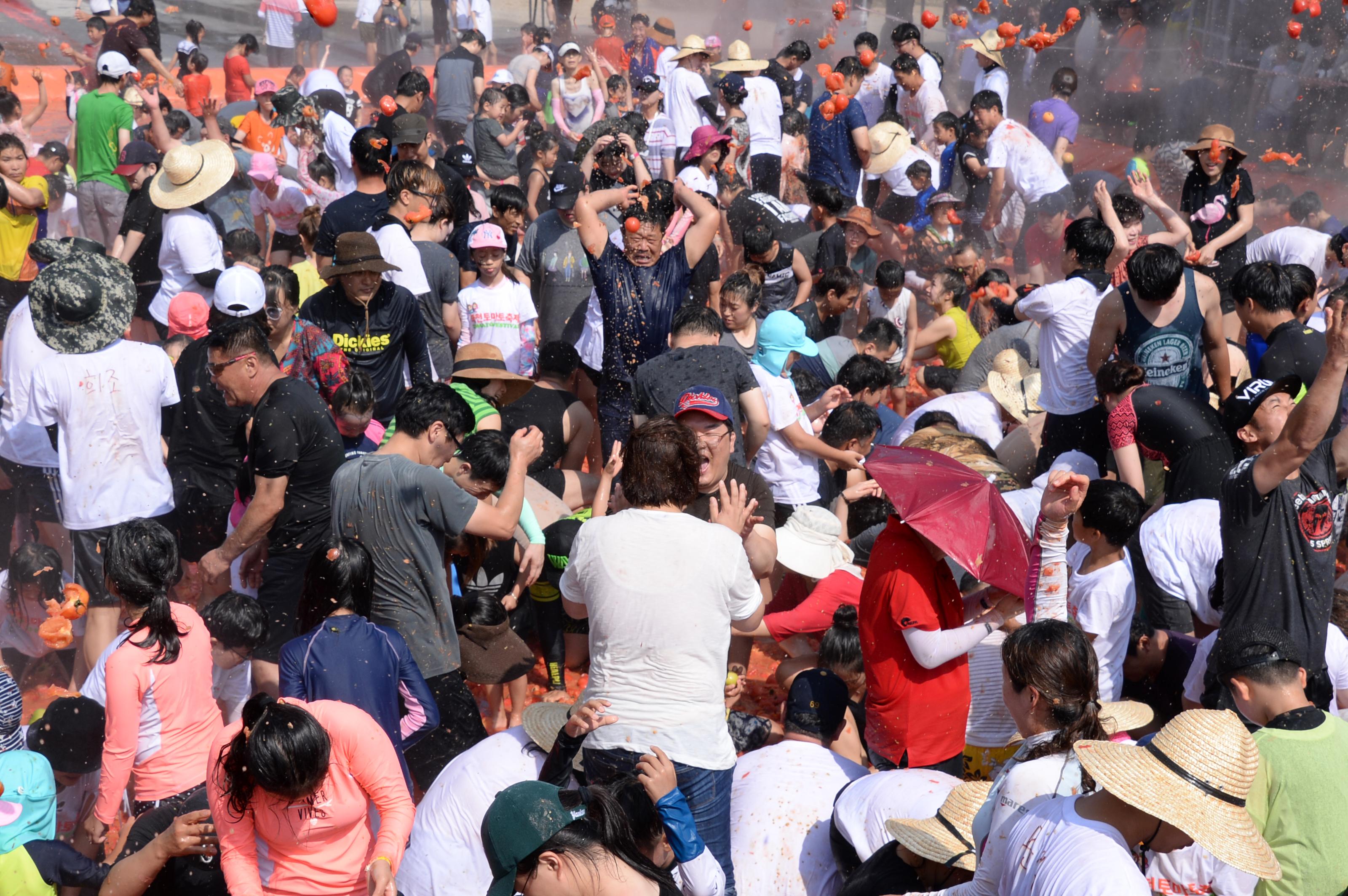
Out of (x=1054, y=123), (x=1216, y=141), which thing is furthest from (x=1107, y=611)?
(x=1054, y=123)

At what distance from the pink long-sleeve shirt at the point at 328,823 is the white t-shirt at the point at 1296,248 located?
622 cm

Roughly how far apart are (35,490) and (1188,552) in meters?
5.07

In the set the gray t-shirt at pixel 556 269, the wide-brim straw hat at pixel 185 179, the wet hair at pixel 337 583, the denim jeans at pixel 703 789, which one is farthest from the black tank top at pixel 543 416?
the wide-brim straw hat at pixel 185 179

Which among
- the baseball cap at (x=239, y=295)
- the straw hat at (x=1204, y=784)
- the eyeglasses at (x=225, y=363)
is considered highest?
the baseball cap at (x=239, y=295)

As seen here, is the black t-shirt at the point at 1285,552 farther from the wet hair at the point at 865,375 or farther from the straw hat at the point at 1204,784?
the wet hair at the point at 865,375

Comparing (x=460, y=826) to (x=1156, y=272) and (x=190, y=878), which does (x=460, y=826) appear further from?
(x=1156, y=272)

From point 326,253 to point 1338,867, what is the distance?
506cm

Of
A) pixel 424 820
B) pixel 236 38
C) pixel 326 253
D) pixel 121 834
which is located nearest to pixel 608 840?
pixel 424 820

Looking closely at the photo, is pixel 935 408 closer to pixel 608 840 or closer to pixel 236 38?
pixel 608 840

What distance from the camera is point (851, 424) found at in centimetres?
547

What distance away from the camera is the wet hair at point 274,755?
2.54m

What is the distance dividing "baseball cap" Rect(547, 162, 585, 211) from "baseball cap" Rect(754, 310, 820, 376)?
1512 mm

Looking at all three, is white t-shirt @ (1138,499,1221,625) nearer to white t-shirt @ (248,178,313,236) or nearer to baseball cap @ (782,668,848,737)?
baseball cap @ (782,668,848,737)

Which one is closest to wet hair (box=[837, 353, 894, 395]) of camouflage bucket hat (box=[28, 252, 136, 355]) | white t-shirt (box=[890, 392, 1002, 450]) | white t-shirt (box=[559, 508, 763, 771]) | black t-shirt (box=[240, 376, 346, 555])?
white t-shirt (box=[890, 392, 1002, 450])
